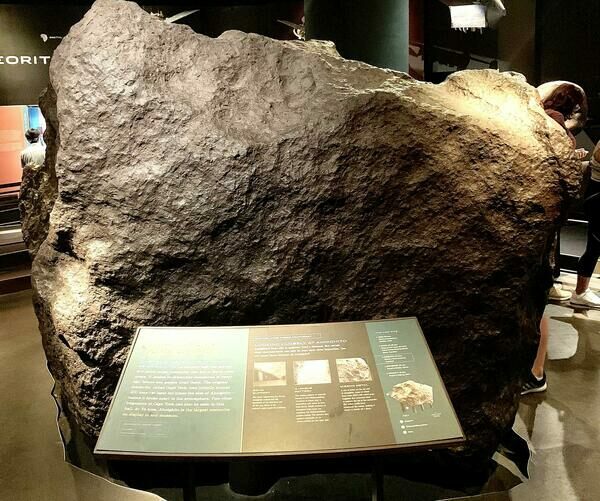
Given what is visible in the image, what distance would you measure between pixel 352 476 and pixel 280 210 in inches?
43.3

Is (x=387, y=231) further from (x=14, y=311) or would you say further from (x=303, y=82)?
(x=14, y=311)

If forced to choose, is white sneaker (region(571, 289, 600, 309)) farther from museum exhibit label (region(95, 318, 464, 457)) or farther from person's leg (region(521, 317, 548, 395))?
museum exhibit label (region(95, 318, 464, 457))

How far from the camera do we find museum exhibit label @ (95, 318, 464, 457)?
1.42 m

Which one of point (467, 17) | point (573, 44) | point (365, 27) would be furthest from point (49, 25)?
point (573, 44)

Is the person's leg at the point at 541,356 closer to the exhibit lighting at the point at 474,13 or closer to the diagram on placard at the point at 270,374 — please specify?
the diagram on placard at the point at 270,374

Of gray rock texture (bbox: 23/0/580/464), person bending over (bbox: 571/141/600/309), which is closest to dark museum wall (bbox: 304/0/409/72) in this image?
gray rock texture (bbox: 23/0/580/464)

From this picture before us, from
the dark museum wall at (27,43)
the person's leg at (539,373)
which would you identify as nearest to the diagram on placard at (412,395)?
the person's leg at (539,373)

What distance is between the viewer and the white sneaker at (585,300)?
4.43 metres

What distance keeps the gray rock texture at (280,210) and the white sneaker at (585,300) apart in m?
2.47

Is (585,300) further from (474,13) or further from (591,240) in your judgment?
(474,13)

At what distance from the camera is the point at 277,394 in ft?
5.02

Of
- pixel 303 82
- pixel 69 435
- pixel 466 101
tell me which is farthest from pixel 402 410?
pixel 69 435

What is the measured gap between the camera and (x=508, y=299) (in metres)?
2.16

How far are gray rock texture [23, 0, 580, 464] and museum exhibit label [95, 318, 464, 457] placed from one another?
37 centimetres
